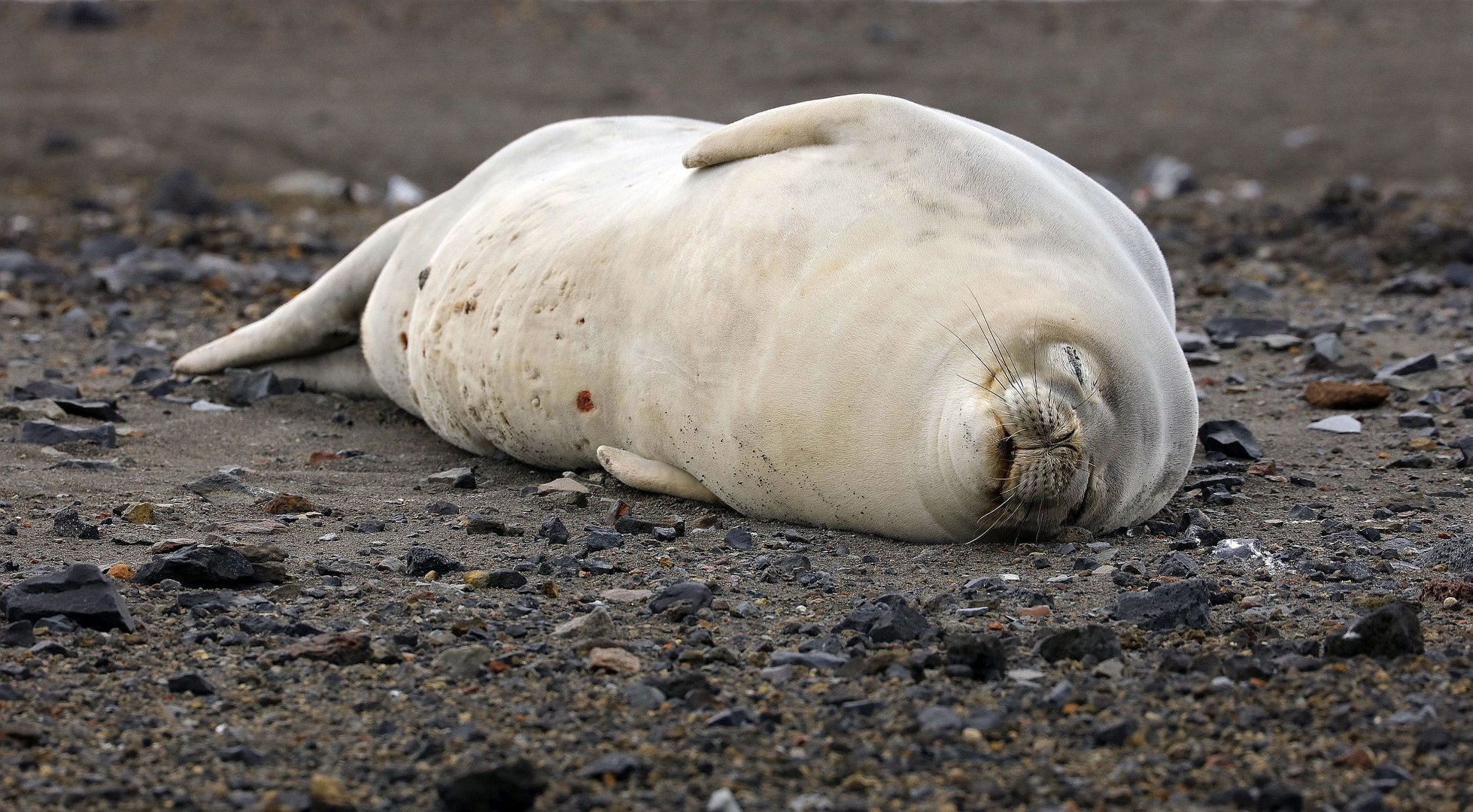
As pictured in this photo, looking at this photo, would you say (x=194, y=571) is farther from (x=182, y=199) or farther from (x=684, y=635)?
(x=182, y=199)

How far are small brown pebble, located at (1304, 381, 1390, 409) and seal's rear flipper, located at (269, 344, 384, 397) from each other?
3020 mm

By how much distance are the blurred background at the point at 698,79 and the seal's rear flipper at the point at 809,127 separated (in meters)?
7.55

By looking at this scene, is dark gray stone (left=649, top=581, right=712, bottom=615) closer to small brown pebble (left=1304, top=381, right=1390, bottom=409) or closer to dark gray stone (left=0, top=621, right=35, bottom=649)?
dark gray stone (left=0, top=621, right=35, bottom=649)

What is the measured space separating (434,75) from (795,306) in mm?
13861

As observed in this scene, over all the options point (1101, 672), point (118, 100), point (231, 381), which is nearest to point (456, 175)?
point (118, 100)

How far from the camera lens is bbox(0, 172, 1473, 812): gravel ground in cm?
238

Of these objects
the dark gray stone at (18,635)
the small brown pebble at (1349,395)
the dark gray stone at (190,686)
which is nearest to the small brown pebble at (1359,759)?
the dark gray stone at (190,686)

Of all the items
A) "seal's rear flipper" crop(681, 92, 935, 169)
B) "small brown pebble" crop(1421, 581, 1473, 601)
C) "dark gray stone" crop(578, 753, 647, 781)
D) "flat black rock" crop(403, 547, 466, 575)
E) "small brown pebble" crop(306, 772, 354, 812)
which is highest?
"seal's rear flipper" crop(681, 92, 935, 169)

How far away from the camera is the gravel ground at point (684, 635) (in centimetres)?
238

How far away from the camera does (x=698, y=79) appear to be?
54.9 ft

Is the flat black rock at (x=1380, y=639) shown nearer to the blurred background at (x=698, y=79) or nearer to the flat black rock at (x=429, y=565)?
the flat black rock at (x=429, y=565)

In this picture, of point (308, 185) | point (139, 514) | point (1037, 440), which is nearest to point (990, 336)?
point (1037, 440)

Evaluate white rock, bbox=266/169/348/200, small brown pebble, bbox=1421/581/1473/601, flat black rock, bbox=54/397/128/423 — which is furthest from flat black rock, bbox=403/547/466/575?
white rock, bbox=266/169/348/200

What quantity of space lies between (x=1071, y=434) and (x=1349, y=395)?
2104mm
